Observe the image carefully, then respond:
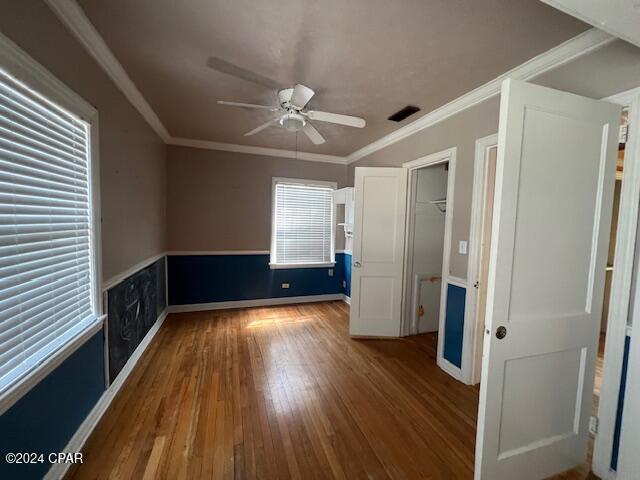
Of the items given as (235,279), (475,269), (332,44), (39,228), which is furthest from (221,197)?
(475,269)

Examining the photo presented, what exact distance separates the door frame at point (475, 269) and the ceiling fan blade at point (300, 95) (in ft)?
4.78

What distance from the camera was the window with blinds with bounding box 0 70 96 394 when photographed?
110cm

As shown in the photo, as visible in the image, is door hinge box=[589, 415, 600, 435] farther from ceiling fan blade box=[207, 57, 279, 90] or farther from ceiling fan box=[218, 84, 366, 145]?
ceiling fan blade box=[207, 57, 279, 90]

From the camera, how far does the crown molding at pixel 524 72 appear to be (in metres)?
1.48

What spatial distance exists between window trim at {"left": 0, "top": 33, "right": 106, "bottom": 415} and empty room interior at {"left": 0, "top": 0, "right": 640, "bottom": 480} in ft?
0.04

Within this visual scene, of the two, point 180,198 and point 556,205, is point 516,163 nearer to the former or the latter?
point 556,205

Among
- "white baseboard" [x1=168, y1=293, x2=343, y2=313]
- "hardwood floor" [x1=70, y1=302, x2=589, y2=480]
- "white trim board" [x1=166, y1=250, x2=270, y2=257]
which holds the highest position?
"white trim board" [x1=166, y1=250, x2=270, y2=257]

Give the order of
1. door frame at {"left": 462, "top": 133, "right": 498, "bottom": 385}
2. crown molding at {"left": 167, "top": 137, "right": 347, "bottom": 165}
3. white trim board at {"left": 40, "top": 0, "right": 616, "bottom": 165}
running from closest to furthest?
white trim board at {"left": 40, "top": 0, "right": 616, "bottom": 165} → door frame at {"left": 462, "top": 133, "right": 498, "bottom": 385} → crown molding at {"left": 167, "top": 137, "right": 347, "bottom": 165}

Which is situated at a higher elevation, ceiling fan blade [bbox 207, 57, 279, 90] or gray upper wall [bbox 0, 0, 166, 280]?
ceiling fan blade [bbox 207, 57, 279, 90]

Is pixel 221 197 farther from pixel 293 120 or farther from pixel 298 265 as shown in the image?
pixel 293 120

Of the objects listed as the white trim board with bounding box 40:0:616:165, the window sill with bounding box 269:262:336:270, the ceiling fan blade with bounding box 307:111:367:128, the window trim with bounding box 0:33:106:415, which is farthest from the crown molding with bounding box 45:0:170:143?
the window sill with bounding box 269:262:336:270

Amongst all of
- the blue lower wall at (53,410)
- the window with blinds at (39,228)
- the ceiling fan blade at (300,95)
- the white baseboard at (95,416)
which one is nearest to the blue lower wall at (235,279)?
the white baseboard at (95,416)

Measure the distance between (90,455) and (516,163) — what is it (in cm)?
276

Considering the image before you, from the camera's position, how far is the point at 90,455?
151cm
